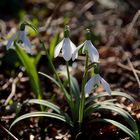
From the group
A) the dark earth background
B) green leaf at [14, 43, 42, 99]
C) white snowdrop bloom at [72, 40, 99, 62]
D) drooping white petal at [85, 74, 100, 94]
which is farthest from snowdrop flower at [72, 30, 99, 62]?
green leaf at [14, 43, 42, 99]

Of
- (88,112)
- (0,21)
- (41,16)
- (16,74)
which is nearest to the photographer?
(88,112)

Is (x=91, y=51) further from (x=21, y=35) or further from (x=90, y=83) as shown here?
(x=21, y=35)

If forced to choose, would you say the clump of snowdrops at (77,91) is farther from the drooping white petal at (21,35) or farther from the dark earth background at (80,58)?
the dark earth background at (80,58)

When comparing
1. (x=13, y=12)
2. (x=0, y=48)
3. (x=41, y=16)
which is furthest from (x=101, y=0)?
(x=0, y=48)

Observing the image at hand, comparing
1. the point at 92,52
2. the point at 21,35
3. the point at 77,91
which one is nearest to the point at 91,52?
the point at 92,52

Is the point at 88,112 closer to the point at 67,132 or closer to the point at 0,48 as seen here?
the point at 67,132

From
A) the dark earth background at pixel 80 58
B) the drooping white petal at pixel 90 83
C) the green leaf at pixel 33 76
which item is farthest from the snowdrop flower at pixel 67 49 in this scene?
the green leaf at pixel 33 76

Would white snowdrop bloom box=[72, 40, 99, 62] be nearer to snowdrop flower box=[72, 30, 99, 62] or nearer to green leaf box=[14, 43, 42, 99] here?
snowdrop flower box=[72, 30, 99, 62]
